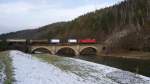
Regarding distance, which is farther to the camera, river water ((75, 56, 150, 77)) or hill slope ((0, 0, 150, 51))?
hill slope ((0, 0, 150, 51))

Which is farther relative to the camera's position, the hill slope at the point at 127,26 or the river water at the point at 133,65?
the hill slope at the point at 127,26

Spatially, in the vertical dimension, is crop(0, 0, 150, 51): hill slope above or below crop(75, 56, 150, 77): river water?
above

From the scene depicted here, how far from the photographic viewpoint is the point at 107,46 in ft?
463

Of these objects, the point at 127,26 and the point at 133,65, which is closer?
the point at 133,65

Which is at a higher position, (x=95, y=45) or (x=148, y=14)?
(x=148, y=14)

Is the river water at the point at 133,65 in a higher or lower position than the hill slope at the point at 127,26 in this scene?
lower

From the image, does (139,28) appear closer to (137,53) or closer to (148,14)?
(148,14)

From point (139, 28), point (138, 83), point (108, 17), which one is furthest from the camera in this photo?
point (108, 17)

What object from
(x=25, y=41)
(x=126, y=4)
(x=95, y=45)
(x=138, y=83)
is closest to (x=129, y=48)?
(x=95, y=45)

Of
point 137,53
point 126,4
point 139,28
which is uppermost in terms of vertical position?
point 126,4

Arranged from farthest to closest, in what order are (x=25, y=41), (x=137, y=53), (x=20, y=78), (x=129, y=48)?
(x=25, y=41)
(x=129, y=48)
(x=137, y=53)
(x=20, y=78)

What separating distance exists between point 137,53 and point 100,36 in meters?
75.0

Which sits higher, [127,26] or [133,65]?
[127,26]

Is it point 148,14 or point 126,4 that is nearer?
point 148,14
